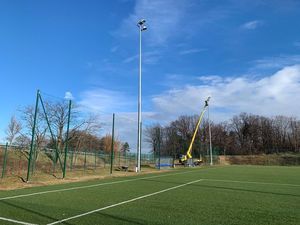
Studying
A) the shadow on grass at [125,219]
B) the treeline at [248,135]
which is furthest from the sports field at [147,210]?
the treeline at [248,135]

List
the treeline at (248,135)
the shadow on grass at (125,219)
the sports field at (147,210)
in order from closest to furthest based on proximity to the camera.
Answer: the shadow on grass at (125,219) < the sports field at (147,210) < the treeline at (248,135)

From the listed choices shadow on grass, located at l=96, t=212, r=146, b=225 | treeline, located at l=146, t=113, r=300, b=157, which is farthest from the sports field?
treeline, located at l=146, t=113, r=300, b=157

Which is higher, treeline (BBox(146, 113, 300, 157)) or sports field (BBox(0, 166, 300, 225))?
treeline (BBox(146, 113, 300, 157))

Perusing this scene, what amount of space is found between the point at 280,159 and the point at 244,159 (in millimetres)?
8780

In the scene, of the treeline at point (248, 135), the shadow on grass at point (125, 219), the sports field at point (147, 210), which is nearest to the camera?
the shadow on grass at point (125, 219)

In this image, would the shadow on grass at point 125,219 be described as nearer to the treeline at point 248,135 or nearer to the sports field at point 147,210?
the sports field at point 147,210

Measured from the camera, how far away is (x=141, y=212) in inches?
338

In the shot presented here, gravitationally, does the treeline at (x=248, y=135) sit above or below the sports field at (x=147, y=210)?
above

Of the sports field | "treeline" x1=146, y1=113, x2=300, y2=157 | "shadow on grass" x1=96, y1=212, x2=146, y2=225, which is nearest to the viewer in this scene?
"shadow on grass" x1=96, y1=212, x2=146, y2=225

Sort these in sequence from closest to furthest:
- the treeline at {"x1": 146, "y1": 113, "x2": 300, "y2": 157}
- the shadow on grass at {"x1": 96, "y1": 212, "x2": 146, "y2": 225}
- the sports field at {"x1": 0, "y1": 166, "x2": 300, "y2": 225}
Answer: the shadow on grass at {"x1": 96, "y1": 212, "x2": 146, "y2": 225} → the sports field at {"x1": 0, "y1": 166, "x2": 300, "y2": 225} → the treeline at {"x1": 146, "y1": 113, "x2": 300, "y2": 157}

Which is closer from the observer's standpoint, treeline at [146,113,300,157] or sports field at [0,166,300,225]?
sports field at [0,166,300,225]

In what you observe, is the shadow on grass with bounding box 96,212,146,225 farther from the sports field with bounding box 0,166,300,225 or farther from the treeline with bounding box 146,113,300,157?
the treeline with bounding box 146,113,300,157

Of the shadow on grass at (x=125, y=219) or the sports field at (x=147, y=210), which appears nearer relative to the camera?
the shadow on grass at (x=125, y=219)

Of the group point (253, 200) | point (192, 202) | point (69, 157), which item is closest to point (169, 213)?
point (192, 202)
